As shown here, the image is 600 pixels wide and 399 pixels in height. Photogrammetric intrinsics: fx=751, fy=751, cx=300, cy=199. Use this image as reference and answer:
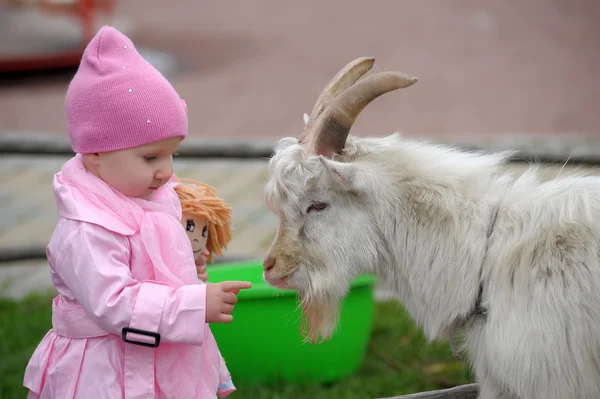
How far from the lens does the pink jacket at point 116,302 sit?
2.30m

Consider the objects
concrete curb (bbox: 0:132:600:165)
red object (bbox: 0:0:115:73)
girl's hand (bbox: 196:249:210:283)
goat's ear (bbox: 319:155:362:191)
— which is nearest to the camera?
goat's ear (bbox: 319:155:362:191)

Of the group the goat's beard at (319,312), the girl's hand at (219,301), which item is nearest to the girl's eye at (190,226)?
the goat's beard at (319,312)

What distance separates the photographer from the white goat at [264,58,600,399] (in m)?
2.32

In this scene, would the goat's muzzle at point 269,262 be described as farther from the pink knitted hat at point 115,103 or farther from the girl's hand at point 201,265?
the pink knitted hat at point 115,103

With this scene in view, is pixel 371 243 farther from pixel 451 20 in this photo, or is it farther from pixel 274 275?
pixel 451 20

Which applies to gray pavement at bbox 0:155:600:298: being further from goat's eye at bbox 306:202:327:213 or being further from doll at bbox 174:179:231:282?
goat's eye at bbox 306:202:327:213

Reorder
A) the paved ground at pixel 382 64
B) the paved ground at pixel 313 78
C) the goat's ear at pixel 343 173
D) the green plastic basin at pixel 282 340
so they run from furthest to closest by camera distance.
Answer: the paved ground at pixel 382 64, the paved ground at pixel 313 78, the green plastic basin at pixel 282 340, the goat's ear at pixel 343 173

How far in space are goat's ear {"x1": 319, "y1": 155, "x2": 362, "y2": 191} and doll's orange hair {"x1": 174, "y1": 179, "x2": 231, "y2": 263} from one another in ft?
2.17

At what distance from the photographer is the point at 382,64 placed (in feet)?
42.1

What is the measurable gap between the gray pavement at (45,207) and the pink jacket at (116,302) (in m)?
3.16

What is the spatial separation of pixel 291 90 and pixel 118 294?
10373 millimetres

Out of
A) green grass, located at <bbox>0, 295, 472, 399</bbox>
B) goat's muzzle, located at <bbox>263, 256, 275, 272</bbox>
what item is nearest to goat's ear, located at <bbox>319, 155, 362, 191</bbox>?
goat's muzzle, located at <bbox>263, 256, 275, 272</bbox>

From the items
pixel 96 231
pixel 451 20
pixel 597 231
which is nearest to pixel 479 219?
pixel 597 231

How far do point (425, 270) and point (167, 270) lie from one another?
888 millimetres
